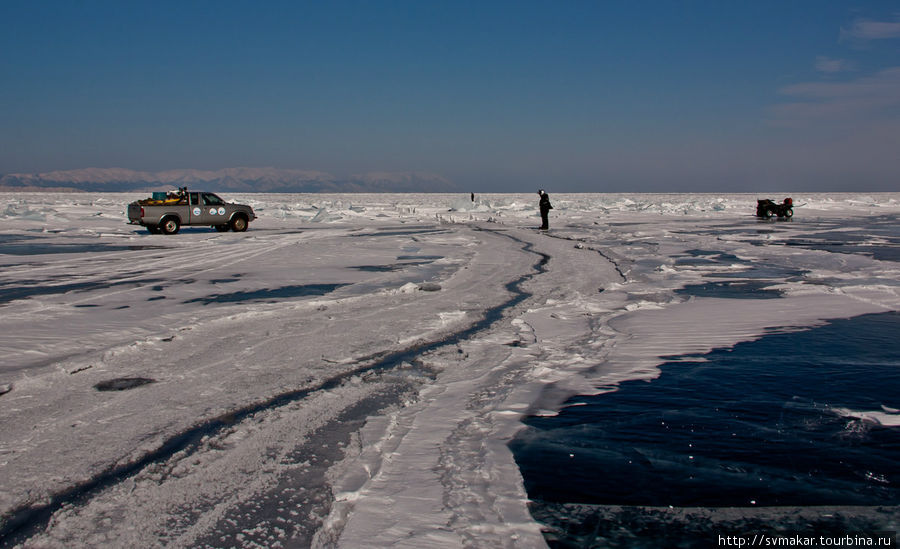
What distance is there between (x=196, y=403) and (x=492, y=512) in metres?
2.67

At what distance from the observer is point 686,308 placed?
28.7ft

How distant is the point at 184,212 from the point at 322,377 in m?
21.6

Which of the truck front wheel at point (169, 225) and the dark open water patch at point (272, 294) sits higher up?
the truck front wheel at point (169, 225)

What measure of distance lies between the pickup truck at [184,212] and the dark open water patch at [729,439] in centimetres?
2240

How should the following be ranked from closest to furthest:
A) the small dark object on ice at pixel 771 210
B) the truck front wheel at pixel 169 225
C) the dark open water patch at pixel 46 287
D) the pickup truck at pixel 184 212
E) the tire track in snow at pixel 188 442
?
the tire track in snow at pixel 188 442 < the dark open water patch at pixel 46 287 < the pickup truck at pixel 184 212 < the truck front wheel at pixel 169 225 < the small dark object on ice at pixel 771 210

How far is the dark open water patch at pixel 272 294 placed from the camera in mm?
9258

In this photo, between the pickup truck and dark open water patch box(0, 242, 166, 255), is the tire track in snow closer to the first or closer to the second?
dark open water patch box(0, 242, 166, 255)

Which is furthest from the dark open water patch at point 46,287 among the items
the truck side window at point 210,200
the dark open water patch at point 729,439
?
the truck side window at point 210,200

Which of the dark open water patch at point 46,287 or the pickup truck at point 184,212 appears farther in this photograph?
the pickup truck at point 184,212

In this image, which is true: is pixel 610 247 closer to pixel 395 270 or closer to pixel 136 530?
pixel 395 270

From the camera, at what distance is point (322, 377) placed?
5.44 metres

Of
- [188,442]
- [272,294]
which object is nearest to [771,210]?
[272,294]

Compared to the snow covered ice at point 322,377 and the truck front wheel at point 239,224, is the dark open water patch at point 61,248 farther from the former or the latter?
the truck front wheel at point 239,224

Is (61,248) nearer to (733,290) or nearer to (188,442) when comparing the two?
(188,442)
